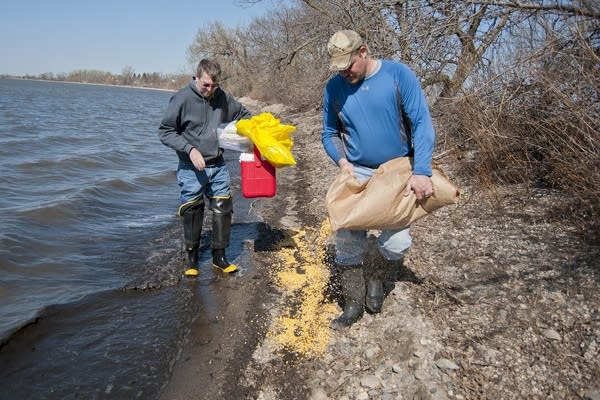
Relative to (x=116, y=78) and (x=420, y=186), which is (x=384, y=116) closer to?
(x=420, y=186)

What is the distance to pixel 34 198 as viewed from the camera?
8.43 meters

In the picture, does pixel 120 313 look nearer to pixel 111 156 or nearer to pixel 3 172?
pixel 3 172

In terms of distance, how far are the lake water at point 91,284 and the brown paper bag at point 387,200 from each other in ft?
5.71

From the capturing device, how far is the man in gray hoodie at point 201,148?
4.14m

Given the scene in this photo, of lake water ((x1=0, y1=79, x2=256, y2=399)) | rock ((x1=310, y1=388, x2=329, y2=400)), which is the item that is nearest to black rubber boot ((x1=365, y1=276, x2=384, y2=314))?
rock ((x1=310, y1=388, x2=329, y2=400))

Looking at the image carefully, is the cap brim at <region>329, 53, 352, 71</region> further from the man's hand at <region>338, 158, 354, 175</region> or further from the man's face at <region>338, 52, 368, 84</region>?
the man's hand at <region>338, 158, 354, 175</region>

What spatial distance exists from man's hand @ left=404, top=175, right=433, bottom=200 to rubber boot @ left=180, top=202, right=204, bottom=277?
2.32m

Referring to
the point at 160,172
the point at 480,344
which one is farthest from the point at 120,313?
the point at 160,172

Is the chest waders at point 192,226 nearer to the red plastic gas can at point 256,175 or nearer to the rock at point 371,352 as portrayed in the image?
the red plastic gas can at point 256,175

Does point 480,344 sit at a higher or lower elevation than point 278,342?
higher

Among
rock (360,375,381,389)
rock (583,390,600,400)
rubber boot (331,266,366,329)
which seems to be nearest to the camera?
rock (583,390,600,400)

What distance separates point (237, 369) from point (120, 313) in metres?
1.54

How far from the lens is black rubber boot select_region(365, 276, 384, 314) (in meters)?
3.62

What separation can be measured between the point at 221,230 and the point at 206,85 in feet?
4.79
